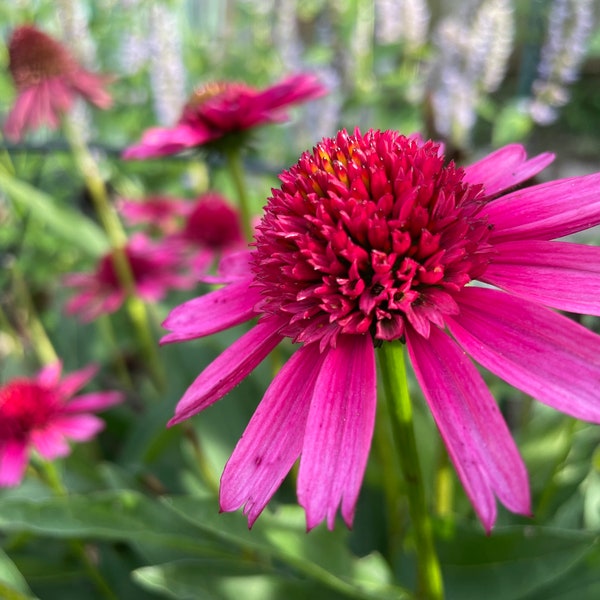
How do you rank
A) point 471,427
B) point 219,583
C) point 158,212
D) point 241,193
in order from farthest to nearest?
point 158,212 → point 241,193 → point 219,583 → point 471,427

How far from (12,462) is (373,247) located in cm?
50

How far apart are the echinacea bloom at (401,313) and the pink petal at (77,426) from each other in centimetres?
39

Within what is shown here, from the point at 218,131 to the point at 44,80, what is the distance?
495 millimetres

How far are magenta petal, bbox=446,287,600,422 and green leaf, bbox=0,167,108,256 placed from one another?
749mm

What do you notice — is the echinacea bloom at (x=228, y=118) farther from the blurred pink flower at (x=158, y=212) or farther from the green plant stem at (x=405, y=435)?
the blurred pink flower at (x=158, y=212)

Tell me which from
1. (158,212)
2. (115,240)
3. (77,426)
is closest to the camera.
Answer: (77,426)

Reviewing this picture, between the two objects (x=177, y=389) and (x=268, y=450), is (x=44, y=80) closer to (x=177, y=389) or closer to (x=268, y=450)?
(x=177, y=389)

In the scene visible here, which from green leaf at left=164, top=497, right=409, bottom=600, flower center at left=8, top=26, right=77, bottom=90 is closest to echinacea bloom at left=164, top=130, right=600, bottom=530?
green leaf at left=164, top=497, right=409, bottom=600

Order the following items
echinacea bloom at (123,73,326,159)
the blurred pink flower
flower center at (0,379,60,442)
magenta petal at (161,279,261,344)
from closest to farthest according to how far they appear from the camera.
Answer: magenta petal at (161,279,261,344) < echinacea bloom at (123,73,326,159) < flower center at (0,379,60,442) < the blurred pink flower

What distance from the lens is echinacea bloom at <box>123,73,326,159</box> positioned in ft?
1.99

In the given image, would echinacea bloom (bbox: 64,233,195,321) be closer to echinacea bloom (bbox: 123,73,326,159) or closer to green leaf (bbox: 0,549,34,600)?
echinacea bloom (bbox: 123,73,326,159)

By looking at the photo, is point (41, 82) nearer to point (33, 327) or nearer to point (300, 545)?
point (33, 327)

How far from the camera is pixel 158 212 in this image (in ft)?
3.93

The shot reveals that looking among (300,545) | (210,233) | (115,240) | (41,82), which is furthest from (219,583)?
(41,82)
